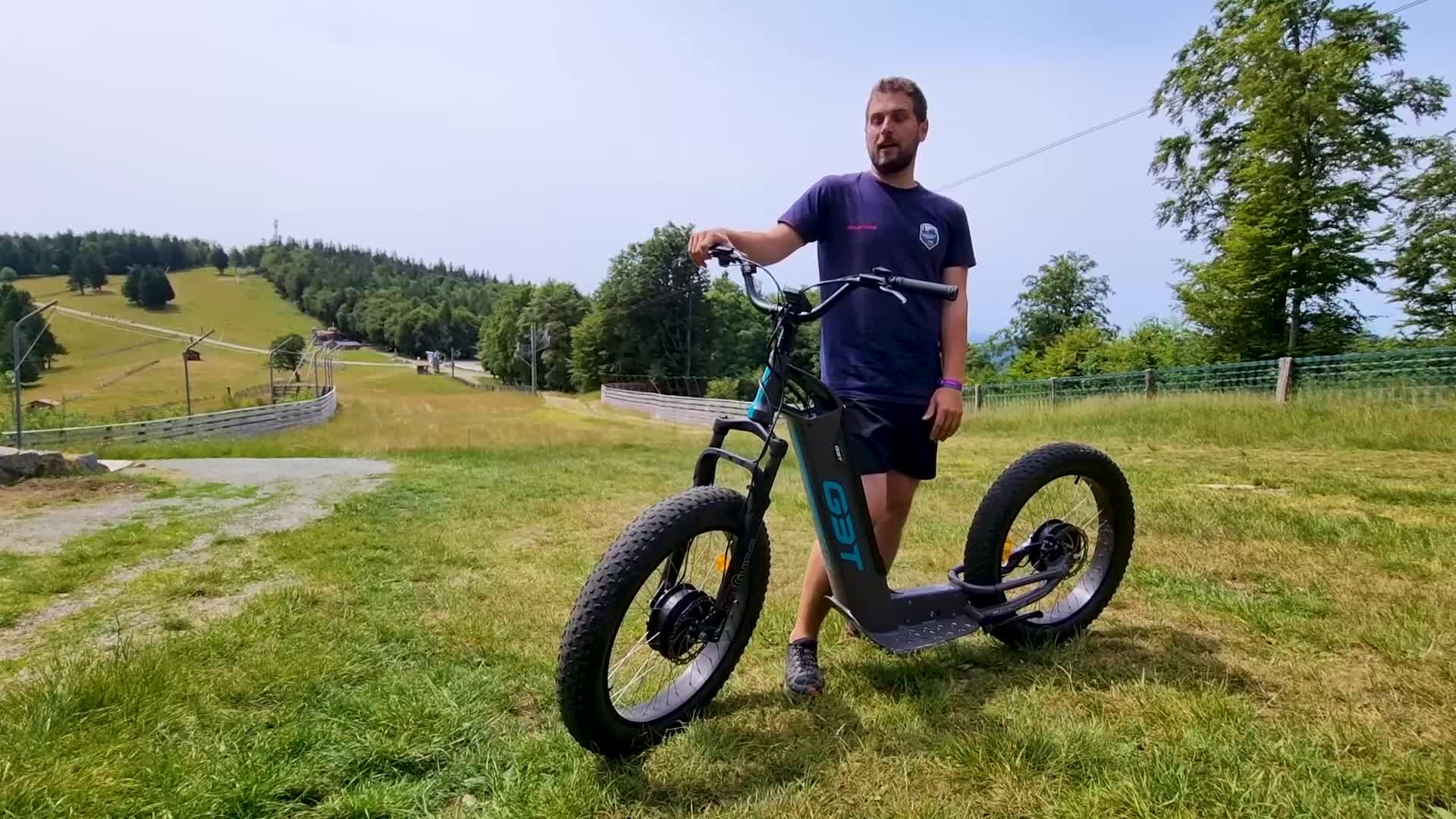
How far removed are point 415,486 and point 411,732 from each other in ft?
22.9

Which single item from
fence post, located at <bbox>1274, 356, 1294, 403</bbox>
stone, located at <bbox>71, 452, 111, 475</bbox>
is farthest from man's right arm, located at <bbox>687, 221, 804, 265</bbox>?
fence post, located at <bbox>1274, 356, 1294, 403</bbox>

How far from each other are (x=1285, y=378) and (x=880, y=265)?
1457cm

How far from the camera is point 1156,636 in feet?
9.19

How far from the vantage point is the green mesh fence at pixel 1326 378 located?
11328 millimetres

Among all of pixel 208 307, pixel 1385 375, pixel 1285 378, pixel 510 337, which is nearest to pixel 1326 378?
pixel 1285 378

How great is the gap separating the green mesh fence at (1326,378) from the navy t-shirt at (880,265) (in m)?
12.6

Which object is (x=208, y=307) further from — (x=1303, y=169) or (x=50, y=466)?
(x=1303, y=169)

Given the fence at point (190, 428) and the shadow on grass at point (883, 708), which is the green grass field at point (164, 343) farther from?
the shadow on grass at point (883, 708)

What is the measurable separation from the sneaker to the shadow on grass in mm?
42

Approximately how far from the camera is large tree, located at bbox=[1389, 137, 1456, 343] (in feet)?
64.4

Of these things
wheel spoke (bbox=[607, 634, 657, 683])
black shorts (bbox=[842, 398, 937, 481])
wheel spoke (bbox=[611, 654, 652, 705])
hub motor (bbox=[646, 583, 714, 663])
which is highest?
black shorts (bbox=[842, 398, 937, 481])

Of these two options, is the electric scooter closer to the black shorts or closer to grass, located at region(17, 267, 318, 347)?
the black shorts

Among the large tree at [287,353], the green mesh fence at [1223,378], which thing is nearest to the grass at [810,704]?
the green mesh fence at [1223,378]

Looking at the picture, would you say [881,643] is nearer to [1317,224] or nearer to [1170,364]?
[1317,224]
